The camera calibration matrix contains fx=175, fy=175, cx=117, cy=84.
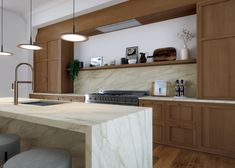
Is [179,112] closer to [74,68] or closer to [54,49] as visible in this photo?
[74,68]

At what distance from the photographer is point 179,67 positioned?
138 inches

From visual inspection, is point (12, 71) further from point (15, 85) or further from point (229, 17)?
point (229, 17)

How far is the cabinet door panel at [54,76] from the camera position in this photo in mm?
4734

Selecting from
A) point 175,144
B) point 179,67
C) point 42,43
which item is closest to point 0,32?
point 42,43

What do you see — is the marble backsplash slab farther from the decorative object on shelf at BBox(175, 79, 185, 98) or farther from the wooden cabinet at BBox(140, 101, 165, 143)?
the wooden cabinet at BBox(140, 101, 165, 143)

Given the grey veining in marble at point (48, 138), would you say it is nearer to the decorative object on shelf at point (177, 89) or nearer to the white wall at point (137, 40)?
the decorative object on shelf at point (177, 89)

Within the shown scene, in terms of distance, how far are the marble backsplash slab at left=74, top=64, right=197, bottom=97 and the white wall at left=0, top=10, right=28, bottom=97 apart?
1734mm

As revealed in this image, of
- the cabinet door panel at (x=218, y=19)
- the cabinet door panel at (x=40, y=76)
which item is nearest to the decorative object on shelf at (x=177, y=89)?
the cabinet door panel at (x=218, y=19)

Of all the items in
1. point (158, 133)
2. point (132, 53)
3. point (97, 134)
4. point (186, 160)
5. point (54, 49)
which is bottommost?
point (186, 160)

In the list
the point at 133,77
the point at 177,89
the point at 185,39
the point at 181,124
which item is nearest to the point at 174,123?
Result: the point at 181,124

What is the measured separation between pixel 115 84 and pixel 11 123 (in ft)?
8.31

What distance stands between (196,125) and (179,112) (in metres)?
0.32

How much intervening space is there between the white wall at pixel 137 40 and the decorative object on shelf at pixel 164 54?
138 mm

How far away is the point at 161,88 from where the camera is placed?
3.51 m
